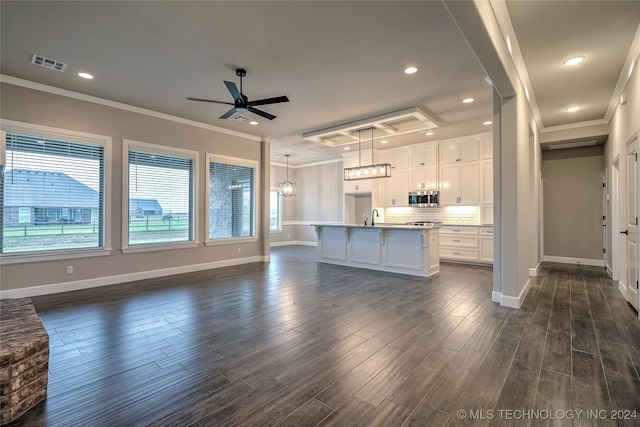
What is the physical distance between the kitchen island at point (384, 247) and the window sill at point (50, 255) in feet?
14.2

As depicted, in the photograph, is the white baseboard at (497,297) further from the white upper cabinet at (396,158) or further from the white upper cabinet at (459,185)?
the white upper cabinet at (396,158)

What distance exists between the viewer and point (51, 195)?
452cm

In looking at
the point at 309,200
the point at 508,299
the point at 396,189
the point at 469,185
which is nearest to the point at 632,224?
the point at 508,299

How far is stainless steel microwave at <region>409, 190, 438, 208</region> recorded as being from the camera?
7668 millimetres

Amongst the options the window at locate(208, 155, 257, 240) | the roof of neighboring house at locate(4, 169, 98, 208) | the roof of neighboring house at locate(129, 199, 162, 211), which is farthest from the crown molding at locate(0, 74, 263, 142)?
the roof of neighboring house at locate(129, 199, 162, 211)

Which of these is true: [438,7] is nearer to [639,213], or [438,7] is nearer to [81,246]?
[639,213]

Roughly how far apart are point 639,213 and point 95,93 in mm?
Result: 7619

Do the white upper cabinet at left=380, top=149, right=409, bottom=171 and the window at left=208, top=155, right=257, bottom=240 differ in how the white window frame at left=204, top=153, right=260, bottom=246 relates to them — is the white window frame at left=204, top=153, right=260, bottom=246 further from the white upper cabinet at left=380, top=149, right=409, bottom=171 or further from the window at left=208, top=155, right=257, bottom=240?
the white upper cabinet at left=380, top=149, right=409, bottom=171

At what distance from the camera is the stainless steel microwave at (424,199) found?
767 cm

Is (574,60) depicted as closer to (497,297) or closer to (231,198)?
(497,297)

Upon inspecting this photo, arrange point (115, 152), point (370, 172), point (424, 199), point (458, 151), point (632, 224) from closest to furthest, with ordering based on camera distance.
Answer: point (632, 224)
point (115, 152)
point (370, 172)
point (458, 151)
point (424, 199)

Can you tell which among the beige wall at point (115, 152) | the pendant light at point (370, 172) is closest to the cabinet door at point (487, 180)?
the pendant light at point (370, 172)

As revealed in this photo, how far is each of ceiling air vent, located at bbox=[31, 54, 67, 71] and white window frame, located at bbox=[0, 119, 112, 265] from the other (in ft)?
3.37

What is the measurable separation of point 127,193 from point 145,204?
371 mm
